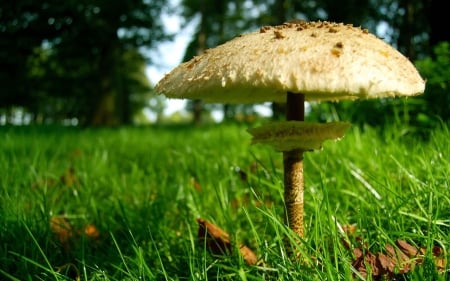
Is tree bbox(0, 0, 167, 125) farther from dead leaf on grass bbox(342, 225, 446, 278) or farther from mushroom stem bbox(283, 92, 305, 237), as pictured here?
dead leaf on grass bbox(342, 225, 446, 278)

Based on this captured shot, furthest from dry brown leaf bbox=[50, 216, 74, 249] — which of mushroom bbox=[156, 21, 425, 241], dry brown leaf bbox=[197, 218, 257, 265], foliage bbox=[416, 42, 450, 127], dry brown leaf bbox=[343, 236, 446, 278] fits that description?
foliage bbox=[416, 42, 450, 127]

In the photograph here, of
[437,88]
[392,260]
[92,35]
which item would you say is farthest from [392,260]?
[92,35]

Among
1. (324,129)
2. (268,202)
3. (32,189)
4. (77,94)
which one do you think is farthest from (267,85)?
(77,94)

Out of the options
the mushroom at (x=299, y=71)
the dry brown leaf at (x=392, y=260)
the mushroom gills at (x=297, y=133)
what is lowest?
the dry brown leaf at (x=392, y=260)

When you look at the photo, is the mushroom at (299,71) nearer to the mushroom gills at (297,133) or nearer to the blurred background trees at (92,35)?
the mushroom gills at (297,133)

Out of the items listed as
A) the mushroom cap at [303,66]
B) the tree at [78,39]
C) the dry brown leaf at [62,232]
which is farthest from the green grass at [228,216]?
the tree at [78,39]
